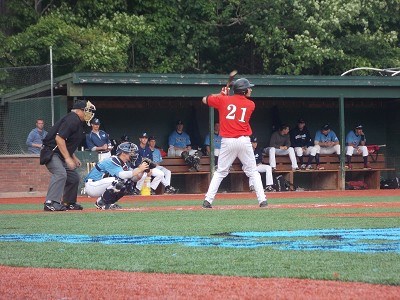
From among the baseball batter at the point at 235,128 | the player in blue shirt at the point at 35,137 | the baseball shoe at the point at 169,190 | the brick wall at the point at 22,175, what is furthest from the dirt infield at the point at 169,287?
the baseball shoe at the point at 169,190

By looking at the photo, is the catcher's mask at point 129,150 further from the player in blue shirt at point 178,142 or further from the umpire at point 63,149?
the player in blue shirt at point 178,142

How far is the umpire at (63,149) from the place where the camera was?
44.8ft

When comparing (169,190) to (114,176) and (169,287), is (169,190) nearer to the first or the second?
(114,176)

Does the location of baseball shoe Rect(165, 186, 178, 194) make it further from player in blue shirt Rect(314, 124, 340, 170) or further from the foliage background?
the foliage background

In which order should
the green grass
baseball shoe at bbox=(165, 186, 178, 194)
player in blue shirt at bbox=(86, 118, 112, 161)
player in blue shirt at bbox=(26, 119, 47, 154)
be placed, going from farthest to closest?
baseball shoe at bbox=(165, 186, 178, 194) < player in blue shirt at bbox=(26, 119, 47, 154) < player in blue shirt at bbox=(86, 118, 112, 161) < the green grass

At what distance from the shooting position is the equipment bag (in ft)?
83.6

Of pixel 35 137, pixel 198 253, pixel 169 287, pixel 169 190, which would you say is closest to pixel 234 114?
pixel 198 253

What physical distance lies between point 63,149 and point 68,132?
250 mm

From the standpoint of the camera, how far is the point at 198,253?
7.73 meters

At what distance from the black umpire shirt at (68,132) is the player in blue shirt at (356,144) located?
1237cm

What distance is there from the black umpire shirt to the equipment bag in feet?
43.8

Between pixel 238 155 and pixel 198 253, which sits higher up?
pixel 238 155

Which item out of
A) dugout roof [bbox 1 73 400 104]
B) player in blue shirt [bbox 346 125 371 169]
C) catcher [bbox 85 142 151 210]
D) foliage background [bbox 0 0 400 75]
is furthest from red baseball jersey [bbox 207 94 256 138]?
foliage background [bbox 0 0 400 75]

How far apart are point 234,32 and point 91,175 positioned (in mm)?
18266
